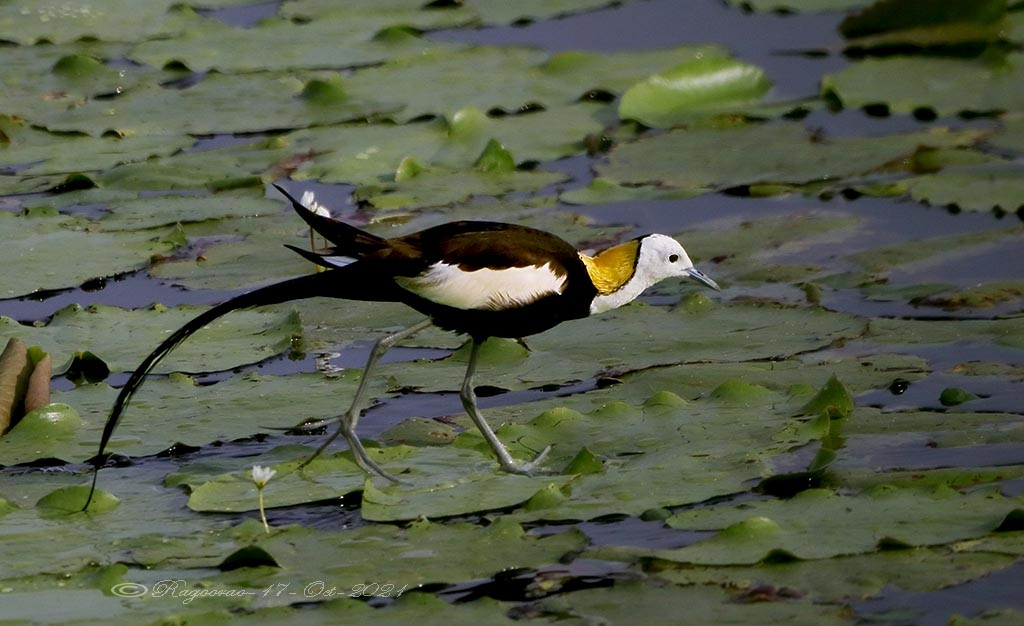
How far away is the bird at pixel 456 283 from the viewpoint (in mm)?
5527

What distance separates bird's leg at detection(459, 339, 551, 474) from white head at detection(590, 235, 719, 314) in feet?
1.60

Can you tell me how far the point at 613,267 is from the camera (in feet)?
19.5

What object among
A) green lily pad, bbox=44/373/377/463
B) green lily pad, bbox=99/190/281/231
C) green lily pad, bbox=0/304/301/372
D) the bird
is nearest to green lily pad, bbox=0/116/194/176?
green lily pad, bbox=99/190/281/231

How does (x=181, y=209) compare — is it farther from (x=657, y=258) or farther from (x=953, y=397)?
(x=953, y=397)

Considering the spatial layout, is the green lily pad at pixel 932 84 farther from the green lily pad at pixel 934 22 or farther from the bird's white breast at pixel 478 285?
the bird's white breast at pixel 478 285

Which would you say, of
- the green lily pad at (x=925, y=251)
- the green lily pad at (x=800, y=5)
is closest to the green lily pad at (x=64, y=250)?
the green lily pad at (x=925, y=251)

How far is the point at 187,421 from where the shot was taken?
232 inches

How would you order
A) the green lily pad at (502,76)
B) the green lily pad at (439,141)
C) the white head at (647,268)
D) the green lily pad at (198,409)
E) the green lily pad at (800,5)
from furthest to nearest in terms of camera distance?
the green lily pad at (800,5) → the green lily pad at (502,76) → the green lily pad at (439,141) → the white head at (647,268) → the green lily pad at (198,409)

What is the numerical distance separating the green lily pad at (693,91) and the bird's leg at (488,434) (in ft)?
12.6

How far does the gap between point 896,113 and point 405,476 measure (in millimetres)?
5041

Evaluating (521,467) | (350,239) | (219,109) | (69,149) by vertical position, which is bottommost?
(521,467)

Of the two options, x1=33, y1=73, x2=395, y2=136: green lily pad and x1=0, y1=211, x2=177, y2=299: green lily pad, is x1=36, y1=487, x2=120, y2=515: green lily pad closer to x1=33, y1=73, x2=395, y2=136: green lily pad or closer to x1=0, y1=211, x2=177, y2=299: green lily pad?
x1=0, y1=211, x2=177, y2=299: green lily pad
